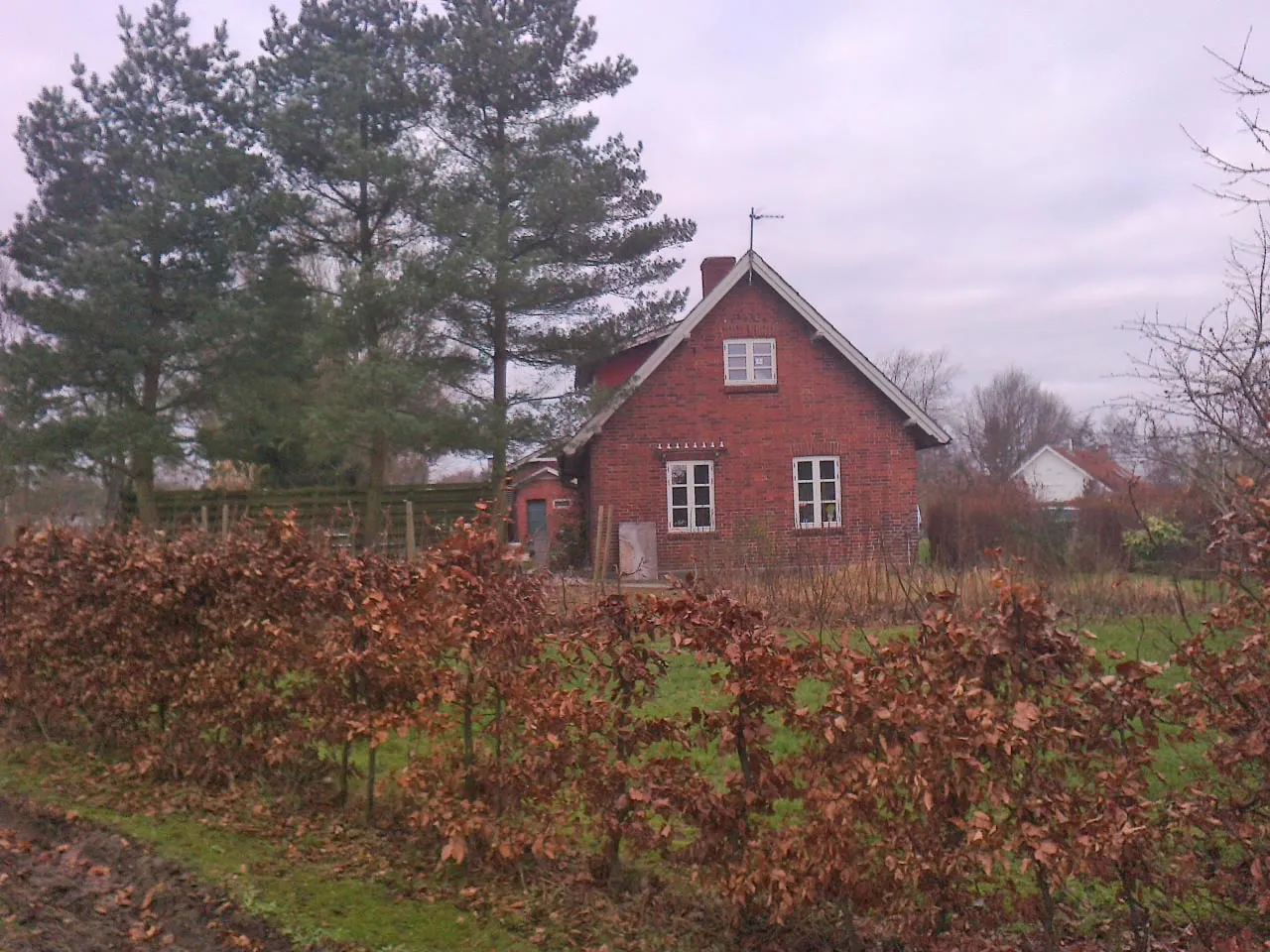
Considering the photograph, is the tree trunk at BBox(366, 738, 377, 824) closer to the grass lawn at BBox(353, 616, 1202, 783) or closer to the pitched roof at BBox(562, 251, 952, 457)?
the grass lawn at BBox(353, 616, 1202, 783)

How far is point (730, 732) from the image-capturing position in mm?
4586

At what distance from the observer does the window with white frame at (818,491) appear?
2403 cm

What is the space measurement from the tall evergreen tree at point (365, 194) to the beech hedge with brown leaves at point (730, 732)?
16.4 m

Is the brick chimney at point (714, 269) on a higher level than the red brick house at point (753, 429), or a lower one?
higher

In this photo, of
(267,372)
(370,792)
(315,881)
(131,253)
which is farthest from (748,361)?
(315,881)

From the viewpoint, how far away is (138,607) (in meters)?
6.96

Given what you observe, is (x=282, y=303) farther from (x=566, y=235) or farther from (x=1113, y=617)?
(x=1113, y=617)

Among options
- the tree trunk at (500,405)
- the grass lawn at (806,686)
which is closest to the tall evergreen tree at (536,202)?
the tree trunk at (500,405)

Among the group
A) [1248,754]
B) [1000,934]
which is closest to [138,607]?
[1000,934]

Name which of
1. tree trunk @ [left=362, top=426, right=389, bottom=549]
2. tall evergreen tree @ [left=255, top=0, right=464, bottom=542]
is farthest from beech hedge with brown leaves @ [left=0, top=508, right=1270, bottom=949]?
tree trunk @ [left=362, top=426, right=389, bottom=549]

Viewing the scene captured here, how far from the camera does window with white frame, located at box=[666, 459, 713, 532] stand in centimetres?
2408

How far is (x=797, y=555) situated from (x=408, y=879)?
8.57 m

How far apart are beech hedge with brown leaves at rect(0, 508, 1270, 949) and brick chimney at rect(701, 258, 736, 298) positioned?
2110 cm

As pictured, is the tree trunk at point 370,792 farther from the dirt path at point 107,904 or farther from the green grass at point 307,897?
the dirt path at point 107,904
